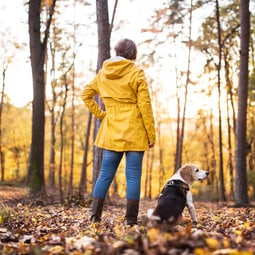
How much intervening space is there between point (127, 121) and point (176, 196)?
1133 mm

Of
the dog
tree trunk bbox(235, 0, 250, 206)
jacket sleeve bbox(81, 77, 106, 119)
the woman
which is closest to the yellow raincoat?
the woman

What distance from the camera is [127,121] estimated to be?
17.7 feet

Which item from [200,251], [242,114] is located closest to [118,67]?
[200,251]

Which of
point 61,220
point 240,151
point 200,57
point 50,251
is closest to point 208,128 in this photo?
point 200,57

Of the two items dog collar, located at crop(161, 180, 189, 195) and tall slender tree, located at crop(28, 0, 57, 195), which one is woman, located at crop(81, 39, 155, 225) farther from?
tall slender tree, located at crop(28, 0, 57, 195)

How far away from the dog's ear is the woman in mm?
1033

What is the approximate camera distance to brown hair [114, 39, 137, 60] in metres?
5.57

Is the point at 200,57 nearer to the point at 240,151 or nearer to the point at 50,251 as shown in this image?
the point at 240,151

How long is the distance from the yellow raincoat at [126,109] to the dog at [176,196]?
67 centimetres

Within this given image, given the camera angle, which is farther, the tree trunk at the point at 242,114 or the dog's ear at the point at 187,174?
the tree trunk at the point at 242,114

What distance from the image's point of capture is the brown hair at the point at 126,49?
557 cm

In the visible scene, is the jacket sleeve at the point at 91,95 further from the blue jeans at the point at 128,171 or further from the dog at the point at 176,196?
the dog at the point at 176,196

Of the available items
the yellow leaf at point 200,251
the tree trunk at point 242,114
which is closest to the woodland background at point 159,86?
the tree trunk at point 242,114

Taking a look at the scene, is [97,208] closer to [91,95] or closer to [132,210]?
[132,210]
